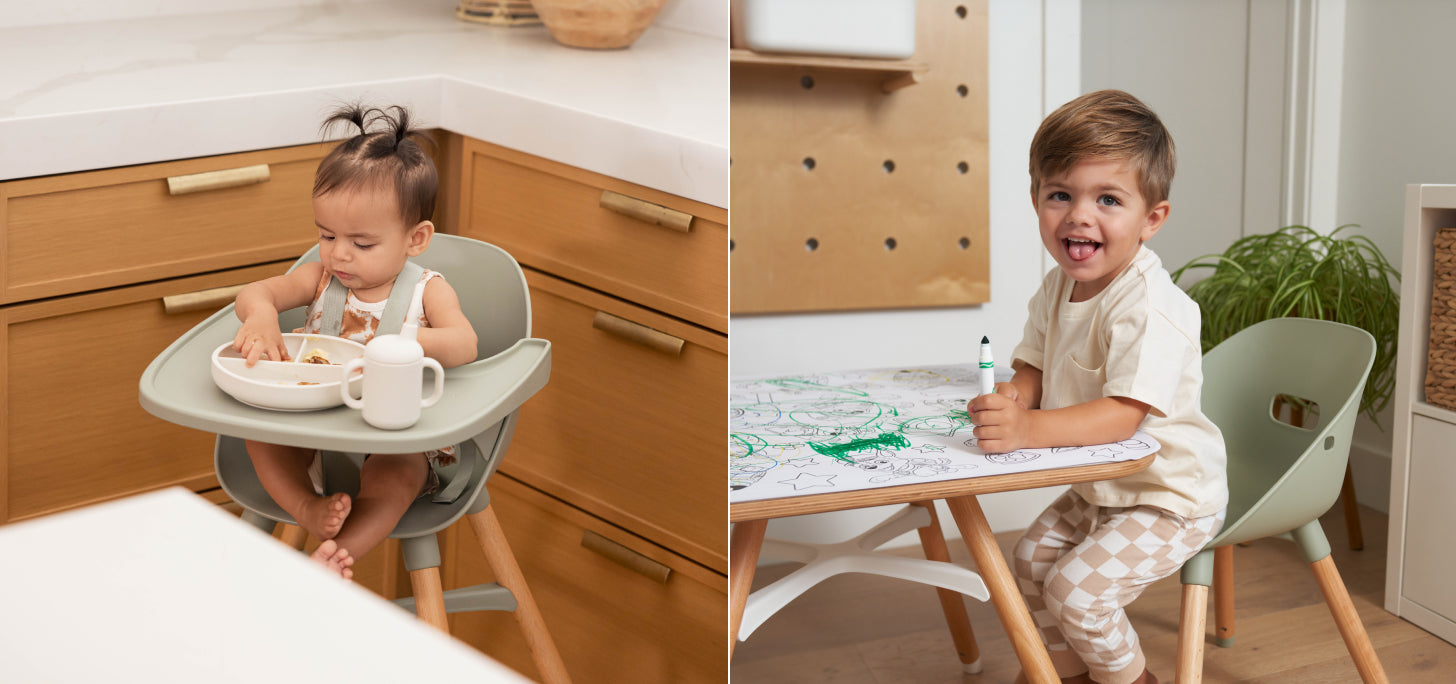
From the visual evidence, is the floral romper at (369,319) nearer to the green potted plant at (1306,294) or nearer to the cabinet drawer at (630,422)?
the cabinet drawer at (630,422)

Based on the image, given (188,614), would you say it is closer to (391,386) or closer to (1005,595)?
(391,386)

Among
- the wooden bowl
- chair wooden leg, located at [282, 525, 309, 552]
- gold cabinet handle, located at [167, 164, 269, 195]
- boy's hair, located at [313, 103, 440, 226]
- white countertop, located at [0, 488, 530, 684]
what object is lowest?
chair wooden leg, located at [282, 525, 309, 552]

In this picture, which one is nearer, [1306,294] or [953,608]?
[953,608]

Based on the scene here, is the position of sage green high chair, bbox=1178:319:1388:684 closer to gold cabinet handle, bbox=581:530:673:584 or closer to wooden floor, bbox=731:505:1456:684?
wooden floor, bbox=731:505:1456:684

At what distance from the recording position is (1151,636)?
6.01ft

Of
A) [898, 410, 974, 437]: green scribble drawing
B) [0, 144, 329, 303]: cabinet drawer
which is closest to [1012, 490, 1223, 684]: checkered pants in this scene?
[898, 410, 974, 437]: green scribble drawing

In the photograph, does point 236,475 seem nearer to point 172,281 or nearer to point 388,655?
point 172,281

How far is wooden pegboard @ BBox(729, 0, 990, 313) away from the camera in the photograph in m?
1.92

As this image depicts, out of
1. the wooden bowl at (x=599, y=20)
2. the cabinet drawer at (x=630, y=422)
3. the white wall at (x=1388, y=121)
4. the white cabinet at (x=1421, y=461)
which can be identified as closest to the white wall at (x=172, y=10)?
the wooden bowl at (x=599, y=20)

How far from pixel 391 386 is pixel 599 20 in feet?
3.33

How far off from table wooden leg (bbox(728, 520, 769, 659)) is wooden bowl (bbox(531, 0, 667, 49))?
2.77 feet

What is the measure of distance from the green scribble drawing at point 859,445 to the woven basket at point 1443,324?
1.01 metres

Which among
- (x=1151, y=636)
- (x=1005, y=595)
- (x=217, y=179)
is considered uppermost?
(x=217, y=179)

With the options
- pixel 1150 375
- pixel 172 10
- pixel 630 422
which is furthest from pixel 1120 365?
pixel 172 10
